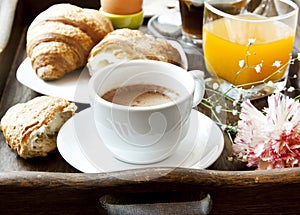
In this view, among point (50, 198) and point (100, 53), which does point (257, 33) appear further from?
point (50, 198)

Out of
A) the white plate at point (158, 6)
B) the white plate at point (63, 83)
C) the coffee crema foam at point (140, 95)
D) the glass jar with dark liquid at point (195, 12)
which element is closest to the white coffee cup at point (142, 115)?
the coffee crema foam at point (140, 95)

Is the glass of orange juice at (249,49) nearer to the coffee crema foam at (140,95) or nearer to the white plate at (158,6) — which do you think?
the coffee crema foam at (140,95)

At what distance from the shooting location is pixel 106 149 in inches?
29.5

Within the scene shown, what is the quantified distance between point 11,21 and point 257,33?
422mm

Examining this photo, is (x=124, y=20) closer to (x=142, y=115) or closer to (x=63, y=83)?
(x=63, y=83)

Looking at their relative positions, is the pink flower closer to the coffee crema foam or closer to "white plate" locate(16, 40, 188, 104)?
the coffee crema foam

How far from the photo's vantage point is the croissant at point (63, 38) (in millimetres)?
909

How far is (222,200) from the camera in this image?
2.07 feet

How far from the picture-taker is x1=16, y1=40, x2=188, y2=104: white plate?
0.88 metres

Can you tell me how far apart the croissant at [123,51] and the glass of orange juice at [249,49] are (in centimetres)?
8

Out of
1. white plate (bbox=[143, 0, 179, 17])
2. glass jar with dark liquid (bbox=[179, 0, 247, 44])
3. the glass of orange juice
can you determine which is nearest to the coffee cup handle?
the glass of orange juice

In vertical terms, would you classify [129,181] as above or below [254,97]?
above

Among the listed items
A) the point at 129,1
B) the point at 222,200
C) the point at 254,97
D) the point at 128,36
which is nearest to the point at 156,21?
the point at 129,1

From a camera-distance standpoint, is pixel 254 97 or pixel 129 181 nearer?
pixel 129 181
